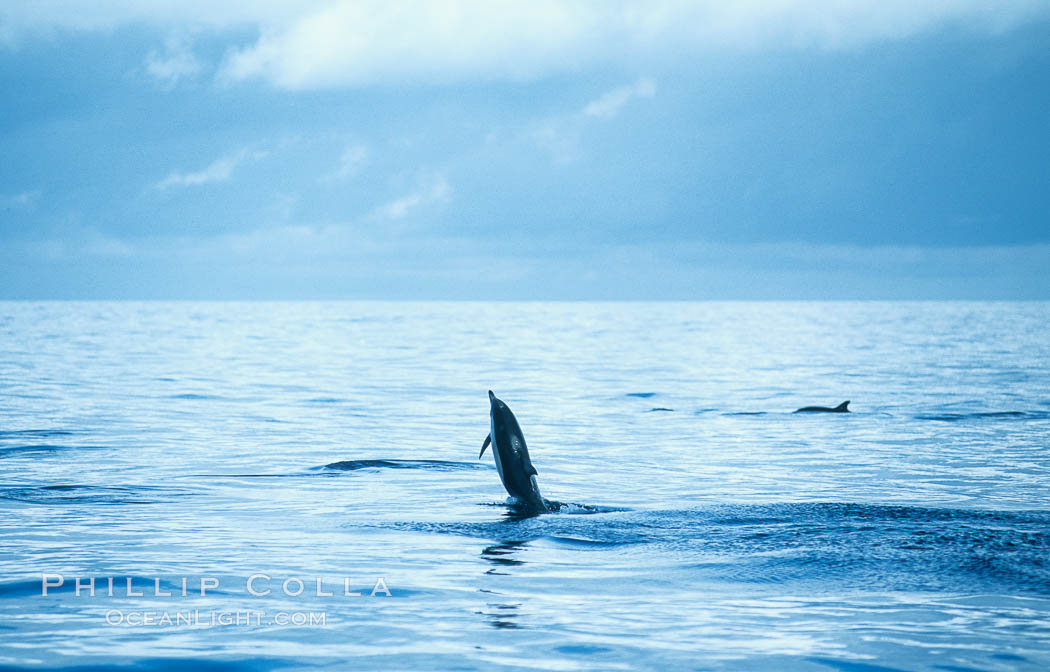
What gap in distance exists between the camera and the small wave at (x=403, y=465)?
71.8 feet

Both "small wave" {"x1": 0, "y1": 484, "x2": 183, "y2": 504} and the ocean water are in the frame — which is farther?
"small wave" {"x1": 0, "y1": 484, "x2": 183, "y2": 504}

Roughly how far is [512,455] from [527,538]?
152 centimetres

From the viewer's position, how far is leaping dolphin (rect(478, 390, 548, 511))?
1556 cm

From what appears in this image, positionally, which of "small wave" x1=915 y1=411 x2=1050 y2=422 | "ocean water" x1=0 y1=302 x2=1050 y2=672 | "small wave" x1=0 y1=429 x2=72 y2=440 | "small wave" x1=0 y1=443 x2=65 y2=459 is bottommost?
"ocean water" x1=0 y1=302 x2=1050 y2=672

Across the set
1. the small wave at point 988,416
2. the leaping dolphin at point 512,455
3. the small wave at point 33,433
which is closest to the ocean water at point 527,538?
the small wave at point 33,433

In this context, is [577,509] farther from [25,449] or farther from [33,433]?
[33,433]

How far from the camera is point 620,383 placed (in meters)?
49.2

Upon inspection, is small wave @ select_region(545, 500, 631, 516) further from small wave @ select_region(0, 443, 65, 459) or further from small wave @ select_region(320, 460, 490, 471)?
small wave @ select_region(0, 443, 65, 459)

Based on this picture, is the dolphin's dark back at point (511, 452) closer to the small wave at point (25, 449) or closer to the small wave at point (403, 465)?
the small wave at point (403, 465)

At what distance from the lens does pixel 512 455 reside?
1568 centimetres

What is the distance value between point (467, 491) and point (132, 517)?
546cm

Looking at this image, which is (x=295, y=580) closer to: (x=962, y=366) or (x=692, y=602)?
(x=692, y=602)

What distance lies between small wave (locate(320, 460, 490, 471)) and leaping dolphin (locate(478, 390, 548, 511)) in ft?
19.3

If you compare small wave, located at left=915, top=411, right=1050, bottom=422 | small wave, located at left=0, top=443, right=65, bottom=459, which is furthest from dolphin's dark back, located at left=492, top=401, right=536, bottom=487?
small wave, located at left=915, top=411, right=1050, bottom=422
